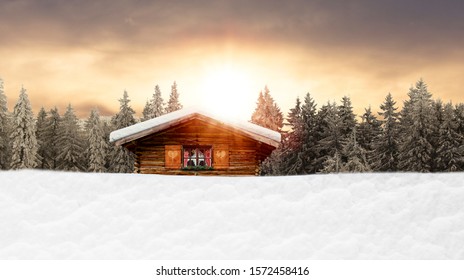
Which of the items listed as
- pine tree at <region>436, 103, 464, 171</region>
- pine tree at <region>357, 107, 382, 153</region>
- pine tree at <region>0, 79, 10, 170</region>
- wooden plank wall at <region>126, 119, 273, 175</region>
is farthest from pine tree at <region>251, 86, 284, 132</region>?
wooden plank wall at <region>126, 119, 273, 175</region>

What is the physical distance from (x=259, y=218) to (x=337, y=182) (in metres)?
1.49

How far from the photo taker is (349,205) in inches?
338

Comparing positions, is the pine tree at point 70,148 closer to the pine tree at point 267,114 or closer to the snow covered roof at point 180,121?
the pine tree at point 267,114

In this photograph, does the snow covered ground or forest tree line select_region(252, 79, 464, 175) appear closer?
the snow covered ground

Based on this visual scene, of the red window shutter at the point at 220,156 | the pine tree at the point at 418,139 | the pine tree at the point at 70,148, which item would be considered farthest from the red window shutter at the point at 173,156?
the pine tree at the point at 70,148

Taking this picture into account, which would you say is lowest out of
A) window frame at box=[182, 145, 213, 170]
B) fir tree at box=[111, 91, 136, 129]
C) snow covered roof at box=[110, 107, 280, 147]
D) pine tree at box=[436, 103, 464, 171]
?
window frame at box=[182, 145, 213, 170]

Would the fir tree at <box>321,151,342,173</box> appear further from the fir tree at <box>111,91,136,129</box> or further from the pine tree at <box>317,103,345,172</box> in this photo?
the fir tree at <box>111,91,136,129</box>

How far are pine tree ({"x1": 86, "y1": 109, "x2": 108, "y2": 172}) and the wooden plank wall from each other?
1718 inches

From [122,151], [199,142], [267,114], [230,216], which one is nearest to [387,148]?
[267,114]

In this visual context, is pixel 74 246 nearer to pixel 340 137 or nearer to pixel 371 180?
pixel 371 180

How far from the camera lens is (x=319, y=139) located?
2431 inches

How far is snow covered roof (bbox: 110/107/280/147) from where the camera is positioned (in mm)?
23531

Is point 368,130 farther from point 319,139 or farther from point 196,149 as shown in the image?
point 196,149

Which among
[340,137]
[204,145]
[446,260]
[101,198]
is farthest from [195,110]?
[340,137]
